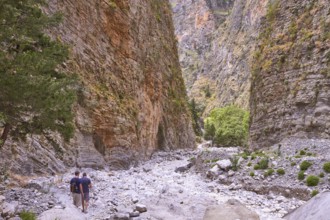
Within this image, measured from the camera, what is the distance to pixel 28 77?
9.05 metres

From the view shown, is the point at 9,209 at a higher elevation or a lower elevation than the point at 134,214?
higher

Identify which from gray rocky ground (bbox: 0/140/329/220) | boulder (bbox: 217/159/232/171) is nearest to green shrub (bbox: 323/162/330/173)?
gray rocky ground (bbox: 0/140/329/220)

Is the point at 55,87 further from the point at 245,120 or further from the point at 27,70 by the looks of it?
the point at 245,120

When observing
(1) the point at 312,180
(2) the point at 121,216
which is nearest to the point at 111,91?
(2) the point at 121,216

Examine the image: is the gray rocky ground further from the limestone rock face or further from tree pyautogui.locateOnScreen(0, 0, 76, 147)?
the limestone rock face

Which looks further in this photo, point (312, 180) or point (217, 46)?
point (217, 46)

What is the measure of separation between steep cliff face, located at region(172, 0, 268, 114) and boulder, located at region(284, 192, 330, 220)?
226 feet

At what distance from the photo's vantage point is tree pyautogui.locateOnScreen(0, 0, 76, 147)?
8.91 m

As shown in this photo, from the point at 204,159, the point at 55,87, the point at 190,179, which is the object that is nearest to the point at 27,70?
the point at 55,87

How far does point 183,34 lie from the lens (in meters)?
145

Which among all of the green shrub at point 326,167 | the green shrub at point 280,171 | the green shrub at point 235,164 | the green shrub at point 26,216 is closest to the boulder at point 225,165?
the green shrub at point 235,164

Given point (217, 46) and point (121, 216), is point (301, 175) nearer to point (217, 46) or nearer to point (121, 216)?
point (121, 216)

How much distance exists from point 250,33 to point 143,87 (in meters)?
71.4

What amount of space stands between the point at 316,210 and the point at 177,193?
7417 millimetres
